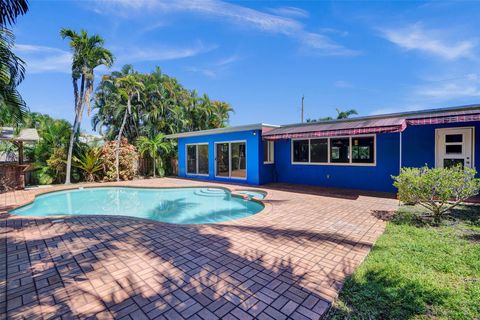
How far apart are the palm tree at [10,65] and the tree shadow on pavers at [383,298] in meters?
8.93

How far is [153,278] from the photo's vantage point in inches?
145

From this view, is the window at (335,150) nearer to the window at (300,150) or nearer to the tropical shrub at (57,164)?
Answer: the window at (300,150)

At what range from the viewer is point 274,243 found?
5.15 m

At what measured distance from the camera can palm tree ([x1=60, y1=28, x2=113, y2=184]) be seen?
46.7 feet

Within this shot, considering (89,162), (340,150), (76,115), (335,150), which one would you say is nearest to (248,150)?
(335,150)

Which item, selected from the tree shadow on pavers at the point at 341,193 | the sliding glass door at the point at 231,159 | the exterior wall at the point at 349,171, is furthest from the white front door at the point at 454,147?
the sliding glass door at the point at 231,159

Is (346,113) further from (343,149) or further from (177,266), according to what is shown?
(177,266)

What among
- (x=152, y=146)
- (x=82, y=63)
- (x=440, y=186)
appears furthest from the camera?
(x=152, y=146)

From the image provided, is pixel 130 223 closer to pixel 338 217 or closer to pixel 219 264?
pixel 219 264

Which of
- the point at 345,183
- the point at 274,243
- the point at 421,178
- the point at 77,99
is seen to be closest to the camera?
the point at 274,243

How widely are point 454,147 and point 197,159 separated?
15116 millimetres

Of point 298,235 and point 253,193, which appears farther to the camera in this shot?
point 253,193

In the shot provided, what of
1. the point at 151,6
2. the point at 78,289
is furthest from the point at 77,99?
the point at 78,289

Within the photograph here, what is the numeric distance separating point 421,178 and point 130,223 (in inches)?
322
